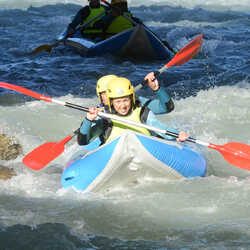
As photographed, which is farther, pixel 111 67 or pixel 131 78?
pixel 111 67

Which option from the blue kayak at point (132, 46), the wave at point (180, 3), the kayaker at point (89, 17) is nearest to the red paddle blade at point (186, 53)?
the blue kayak at point (132, 46)

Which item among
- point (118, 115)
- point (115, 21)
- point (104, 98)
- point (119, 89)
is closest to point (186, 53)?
point (104, 98)

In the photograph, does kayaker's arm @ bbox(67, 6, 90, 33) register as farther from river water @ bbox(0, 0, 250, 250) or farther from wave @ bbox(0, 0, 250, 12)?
wave @ bbox(0, 0, 250, 12)

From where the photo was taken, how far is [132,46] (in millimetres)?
11109

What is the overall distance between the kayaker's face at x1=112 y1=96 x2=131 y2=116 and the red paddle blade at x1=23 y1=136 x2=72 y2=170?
899mm

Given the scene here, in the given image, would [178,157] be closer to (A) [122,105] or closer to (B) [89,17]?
(A) [122,105]

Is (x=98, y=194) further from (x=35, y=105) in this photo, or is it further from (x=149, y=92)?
(x=149, y=92)

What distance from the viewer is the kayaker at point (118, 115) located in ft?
15.1

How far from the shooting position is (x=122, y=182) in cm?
484

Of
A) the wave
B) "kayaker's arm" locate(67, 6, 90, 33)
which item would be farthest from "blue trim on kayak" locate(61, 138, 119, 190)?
the wave

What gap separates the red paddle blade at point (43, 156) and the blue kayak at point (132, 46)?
19.2 feet

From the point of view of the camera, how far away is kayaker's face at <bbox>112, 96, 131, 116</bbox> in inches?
185

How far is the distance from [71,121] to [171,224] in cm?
391

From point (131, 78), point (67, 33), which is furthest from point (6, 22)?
point (131, 78)
